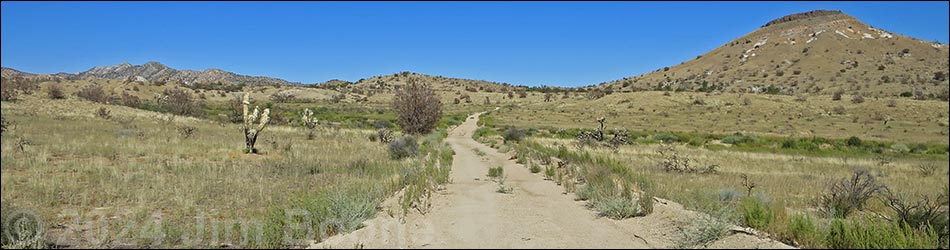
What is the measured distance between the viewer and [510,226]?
8.12m

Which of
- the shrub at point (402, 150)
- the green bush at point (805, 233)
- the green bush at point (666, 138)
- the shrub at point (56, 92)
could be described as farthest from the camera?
the green bush at point (666, 138)

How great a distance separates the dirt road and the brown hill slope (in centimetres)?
6183

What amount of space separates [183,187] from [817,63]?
8516 cm

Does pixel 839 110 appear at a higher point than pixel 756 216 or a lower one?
higher

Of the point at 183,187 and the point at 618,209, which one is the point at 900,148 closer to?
the point at 618,209

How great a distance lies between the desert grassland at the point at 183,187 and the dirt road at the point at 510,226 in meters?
0.60

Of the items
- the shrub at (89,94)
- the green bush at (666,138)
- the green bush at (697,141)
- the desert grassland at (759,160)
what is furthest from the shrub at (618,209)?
the shrub at (89,94)

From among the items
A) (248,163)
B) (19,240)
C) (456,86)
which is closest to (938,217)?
(19,240)

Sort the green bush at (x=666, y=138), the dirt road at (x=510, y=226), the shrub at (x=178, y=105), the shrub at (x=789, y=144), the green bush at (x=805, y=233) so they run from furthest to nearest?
the shrub at (x=178, y=105) < the green bush at (x=666, y=138) < the shrub at (x=789, y=144) < the dirt road at (x=510, y=226) < the green bush at (x=805, y=233)

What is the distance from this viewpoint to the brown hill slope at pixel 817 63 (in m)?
61.7

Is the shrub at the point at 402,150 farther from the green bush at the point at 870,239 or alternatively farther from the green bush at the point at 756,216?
the green bush at the point at 870,239

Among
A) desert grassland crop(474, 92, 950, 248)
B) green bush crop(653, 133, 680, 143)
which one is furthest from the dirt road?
green bush crop(653, 133, 680, 143)

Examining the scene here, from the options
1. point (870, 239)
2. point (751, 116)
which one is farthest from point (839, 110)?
point (870, 239)

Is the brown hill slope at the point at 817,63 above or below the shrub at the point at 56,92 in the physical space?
above
